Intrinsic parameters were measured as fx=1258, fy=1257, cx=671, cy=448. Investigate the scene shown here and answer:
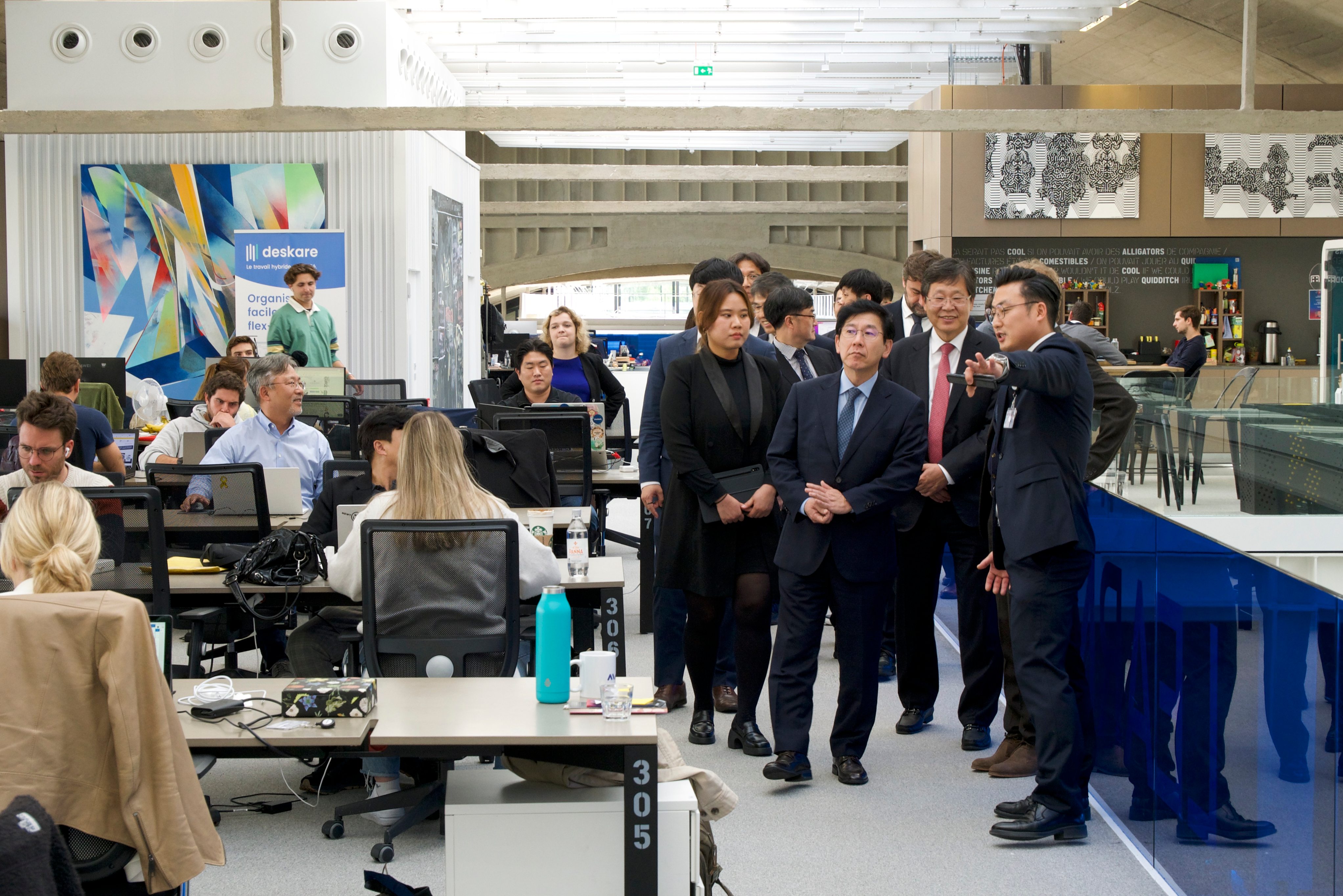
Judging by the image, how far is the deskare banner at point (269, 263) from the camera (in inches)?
423

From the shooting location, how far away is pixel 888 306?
5.77 m

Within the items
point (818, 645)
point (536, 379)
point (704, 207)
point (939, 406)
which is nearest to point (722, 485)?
point (818, 645)

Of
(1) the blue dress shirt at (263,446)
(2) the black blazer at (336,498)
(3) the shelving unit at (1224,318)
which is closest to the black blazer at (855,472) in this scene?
(2) the black blazer at (336,498)

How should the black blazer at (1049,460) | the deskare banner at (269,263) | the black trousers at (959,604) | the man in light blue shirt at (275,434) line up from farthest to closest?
the deskare banner at (269,263), the man in light blue shirt at (275,434), the black trousers at (959,604), the black blazer at (1049,460)

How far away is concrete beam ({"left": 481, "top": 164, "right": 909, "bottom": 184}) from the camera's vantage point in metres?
18.6

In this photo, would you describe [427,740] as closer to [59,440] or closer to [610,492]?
[59,440]

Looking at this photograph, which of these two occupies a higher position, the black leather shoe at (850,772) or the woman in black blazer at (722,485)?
the woman in black blazer at (722,485)

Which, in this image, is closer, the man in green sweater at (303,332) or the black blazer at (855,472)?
the black blazer at (855,472)

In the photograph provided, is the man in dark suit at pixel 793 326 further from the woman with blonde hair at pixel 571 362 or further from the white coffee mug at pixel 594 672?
the white coffee mug at pixel 594 672

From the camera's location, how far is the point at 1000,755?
424 cm

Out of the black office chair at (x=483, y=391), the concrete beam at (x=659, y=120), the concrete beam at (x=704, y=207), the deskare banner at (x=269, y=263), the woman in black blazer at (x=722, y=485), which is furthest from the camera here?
the concrete beam at (x=704, y=207)

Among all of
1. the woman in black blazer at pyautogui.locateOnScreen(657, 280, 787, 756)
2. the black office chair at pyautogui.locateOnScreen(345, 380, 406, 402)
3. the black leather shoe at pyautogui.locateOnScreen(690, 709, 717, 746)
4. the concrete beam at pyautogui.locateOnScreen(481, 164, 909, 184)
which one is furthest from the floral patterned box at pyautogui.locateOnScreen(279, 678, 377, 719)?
the concrete beam at pyautogui.locateOnScreen(481, 164, 909, 184)

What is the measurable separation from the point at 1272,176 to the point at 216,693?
43.5ft

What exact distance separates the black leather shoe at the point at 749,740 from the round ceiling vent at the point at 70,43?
9.94 metres
